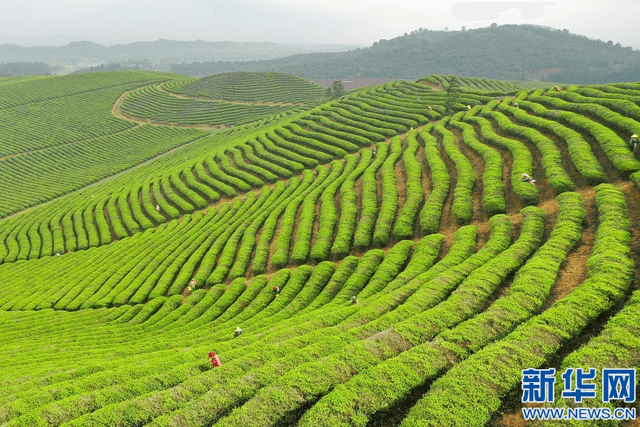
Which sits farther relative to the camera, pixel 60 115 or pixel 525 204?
pixel 60 115

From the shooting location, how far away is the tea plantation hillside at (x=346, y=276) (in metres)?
9.25

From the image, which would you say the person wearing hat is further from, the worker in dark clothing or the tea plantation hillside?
the worker in dark clothing

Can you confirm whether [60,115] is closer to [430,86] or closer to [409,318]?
[430,86]

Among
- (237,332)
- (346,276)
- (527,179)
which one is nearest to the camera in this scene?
(237,332)

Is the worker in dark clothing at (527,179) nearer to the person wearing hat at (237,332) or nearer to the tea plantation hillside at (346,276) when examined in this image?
Result: the tea plantation hillside at (346,276)

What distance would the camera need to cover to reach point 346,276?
65.2ft

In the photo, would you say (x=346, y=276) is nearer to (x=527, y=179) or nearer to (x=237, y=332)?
(x=237, y=332)

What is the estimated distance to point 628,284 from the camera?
36.4 ft

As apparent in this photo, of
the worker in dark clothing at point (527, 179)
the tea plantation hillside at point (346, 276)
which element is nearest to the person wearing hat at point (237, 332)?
the tea plantation hillside at point (346, 276)

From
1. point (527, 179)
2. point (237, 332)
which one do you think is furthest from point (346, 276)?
point (527, 179)

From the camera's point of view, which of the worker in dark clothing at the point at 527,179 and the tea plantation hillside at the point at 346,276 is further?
the worker in dark clothing at the point at 527,179

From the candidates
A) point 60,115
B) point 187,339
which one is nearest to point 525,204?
point 187,339

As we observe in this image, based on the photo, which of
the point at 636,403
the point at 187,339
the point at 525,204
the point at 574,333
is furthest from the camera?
the point at 525,204

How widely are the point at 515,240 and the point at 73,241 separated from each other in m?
44.7
